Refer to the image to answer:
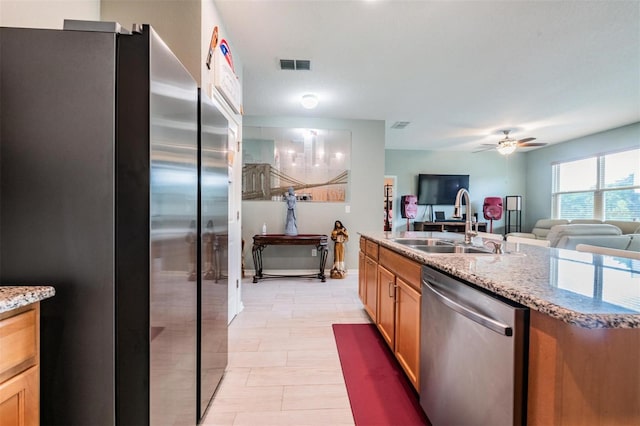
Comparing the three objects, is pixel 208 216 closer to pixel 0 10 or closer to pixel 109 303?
pixel 109 303

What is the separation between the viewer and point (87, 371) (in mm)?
932

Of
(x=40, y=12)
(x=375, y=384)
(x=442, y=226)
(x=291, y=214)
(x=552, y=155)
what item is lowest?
(x=375, y=384)

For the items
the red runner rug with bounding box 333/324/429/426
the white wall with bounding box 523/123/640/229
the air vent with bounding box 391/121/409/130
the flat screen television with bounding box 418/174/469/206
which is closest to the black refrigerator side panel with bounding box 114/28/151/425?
the red runner rug with bounding box 333/324/429/426

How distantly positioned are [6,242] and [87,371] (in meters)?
0.49

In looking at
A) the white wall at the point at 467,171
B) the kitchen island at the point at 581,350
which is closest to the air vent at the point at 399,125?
the white wall at the point at 467,171

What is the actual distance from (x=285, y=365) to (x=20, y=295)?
1627 mm

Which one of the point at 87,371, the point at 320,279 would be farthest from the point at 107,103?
the point at 320,279

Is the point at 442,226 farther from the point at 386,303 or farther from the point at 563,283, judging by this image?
the point at 563,283

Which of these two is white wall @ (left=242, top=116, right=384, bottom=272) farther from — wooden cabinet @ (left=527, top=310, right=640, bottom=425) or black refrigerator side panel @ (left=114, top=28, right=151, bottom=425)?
wooden cabinet @ (left=527, top=310, right=640, bottom=425)

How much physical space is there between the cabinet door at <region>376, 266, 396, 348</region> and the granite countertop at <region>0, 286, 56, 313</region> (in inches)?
69.3

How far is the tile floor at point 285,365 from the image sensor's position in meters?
A: 1.55

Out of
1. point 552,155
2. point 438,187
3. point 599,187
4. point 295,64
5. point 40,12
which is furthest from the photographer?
point 438,187

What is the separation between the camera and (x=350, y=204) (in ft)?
16.4

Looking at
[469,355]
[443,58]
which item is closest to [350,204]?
[443,58]
